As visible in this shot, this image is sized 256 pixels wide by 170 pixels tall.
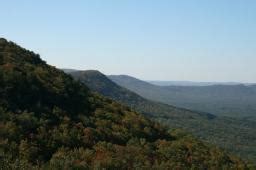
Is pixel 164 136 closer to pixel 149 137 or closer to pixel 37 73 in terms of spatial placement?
pixel 149 137

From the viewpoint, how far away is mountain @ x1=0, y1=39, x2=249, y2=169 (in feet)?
155

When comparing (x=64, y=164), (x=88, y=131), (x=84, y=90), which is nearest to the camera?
(x=64, y=164)

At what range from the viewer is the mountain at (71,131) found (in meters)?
47.3

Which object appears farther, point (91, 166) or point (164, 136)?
point (164, 136)

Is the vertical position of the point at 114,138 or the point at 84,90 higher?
the point at 84,90

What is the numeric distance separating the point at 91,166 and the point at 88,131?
43.9ft

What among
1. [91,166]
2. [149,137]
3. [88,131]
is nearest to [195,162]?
[149,137]

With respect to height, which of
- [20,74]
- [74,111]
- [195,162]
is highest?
[20,74]

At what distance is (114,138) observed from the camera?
2330 inches

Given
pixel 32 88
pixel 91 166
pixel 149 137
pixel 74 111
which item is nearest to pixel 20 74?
pixel 32 88

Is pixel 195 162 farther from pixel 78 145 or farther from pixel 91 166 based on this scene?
pixel 91 166

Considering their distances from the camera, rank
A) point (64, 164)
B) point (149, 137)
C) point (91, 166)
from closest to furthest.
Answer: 1. point (64, 164)
2. point (91, 166)
3. point (149, 137)

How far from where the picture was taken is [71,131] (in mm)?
55094

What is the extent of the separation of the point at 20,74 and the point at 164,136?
2028cm
